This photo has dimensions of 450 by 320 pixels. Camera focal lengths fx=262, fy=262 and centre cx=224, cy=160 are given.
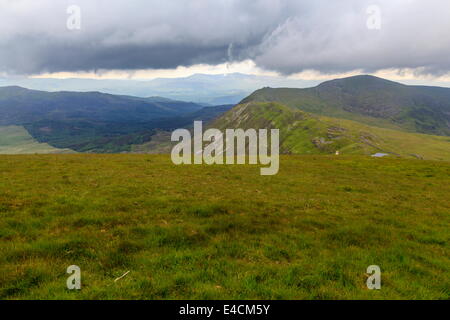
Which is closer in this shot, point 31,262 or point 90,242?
point 31,262

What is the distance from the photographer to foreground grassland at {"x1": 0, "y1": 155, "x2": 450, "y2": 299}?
28.7 feet

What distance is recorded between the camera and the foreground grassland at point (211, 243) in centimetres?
873

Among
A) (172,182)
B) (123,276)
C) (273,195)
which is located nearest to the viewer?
(123,276)

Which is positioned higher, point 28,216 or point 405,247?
point 28,216

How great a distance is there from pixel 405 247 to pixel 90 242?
1504 centimetres

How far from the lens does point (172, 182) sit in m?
25.6

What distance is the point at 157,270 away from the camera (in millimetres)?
9500

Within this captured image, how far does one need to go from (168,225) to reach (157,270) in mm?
4243

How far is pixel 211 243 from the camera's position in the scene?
39.7 feet
